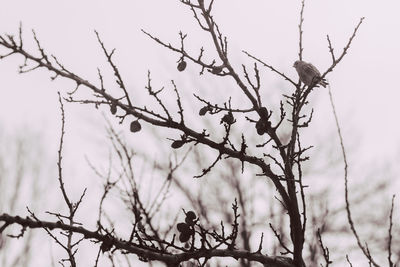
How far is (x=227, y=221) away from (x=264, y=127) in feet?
20.4

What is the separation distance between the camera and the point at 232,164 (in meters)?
9.28

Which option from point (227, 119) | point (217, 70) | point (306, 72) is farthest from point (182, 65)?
point (306, 72)

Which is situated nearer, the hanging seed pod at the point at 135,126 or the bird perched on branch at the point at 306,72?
the hanging seed pod at the point at 135,126

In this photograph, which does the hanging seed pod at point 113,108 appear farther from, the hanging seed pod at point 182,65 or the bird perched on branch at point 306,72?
the bird perched on branch at point 306,72

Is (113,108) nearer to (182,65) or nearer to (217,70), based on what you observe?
(182,65)

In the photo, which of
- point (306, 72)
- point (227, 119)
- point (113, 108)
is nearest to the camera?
point (113, 108)

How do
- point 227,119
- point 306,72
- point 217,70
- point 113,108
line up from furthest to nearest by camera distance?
point 306,72
point 217,70
point 227,119
point 113,108

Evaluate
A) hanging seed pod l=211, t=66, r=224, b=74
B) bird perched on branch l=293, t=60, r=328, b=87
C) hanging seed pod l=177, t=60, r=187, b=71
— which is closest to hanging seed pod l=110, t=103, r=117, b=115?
hanging seed pod l=177, t=60, r=187, b=71

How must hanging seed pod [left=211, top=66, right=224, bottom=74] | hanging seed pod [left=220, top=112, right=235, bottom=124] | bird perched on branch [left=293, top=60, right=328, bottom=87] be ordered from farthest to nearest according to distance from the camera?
bird perched on branch [left=293, top=60, right=328, bottom=87]
hanging seed pod [left=211, top=66, right=224, bottom=74]
hanging seed pod [left=220, top=112, right=235, bottom=124]

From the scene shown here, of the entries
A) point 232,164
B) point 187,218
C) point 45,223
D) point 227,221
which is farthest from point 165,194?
point 232,164

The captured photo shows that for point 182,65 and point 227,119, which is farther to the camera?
point 182,65

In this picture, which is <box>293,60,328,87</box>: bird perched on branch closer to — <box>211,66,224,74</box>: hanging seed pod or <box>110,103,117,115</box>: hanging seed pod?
<box>211,66,224,74</box>: hanging seed pod

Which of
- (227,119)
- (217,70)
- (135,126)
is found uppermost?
(217,70)

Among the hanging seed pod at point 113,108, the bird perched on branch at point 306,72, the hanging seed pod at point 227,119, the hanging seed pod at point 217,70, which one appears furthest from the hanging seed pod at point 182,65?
the bird perched on branch at point 306,72
